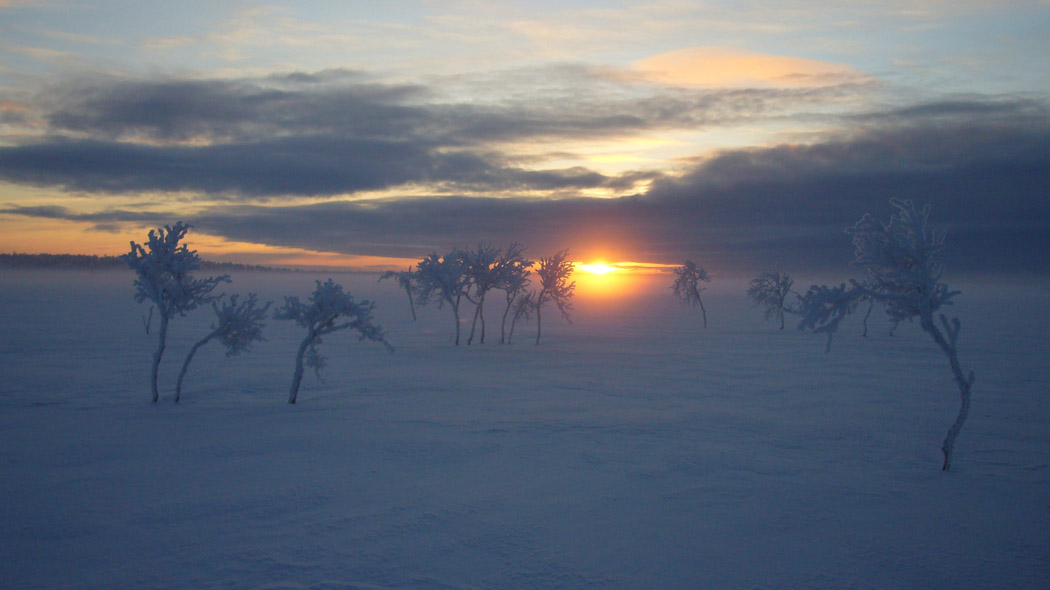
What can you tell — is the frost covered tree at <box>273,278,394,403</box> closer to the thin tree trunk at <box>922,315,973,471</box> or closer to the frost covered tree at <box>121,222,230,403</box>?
the frost covered tree at <box>121,222,230,403</box>

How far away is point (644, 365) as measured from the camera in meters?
26.3

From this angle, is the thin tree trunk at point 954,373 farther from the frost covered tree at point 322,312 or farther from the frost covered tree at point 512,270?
the frost covered tree at point 512,270

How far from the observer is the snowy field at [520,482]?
25.4 feet

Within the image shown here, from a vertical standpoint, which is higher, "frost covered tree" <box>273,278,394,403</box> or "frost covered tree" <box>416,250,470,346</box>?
"frost covered tree" <box>416,250,470,346</box>

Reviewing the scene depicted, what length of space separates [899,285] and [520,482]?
894cm

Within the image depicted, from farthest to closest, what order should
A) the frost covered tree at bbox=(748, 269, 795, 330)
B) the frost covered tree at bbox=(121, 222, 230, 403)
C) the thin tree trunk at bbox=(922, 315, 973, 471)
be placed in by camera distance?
the frost covered tree at bbox=(748, 269, 795, 330) < the frost covered tree at bbox=(121, 222, 230, 403) < the thin tree trunk at bbox=(922, 315, 973, 471)

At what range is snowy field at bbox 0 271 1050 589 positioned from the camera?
775cm

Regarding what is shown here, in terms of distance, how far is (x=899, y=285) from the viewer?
37.0 feet

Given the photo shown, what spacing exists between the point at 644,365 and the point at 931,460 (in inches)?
564

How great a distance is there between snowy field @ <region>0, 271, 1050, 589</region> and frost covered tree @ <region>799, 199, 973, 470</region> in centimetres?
295

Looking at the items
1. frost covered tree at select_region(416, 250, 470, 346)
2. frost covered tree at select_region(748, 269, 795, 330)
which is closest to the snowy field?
frost covered tree at select_region(416, 250, 470, 346)

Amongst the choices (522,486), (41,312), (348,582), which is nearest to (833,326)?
(522,486)

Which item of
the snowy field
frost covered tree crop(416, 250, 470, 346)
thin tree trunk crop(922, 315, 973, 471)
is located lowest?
the snowy field

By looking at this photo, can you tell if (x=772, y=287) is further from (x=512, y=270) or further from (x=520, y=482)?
(x=520, y=482)
